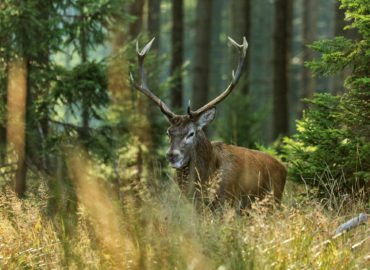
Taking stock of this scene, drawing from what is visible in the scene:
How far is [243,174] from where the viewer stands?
29.4ft

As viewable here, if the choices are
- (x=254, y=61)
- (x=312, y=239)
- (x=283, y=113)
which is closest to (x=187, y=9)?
(x=254, y=61)

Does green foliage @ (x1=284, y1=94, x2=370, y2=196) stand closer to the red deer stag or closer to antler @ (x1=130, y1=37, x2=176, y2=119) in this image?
the red deer stag

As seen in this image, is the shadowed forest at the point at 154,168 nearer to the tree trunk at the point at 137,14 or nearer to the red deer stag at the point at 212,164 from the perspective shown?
the red deer stag at the point at 212,164

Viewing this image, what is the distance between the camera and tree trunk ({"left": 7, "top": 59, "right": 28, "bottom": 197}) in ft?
37.1

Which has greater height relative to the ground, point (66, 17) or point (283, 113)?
point (66, 17)

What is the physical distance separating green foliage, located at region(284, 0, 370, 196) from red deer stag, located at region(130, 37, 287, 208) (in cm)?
61

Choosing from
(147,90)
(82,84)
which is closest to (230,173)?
(147,90)

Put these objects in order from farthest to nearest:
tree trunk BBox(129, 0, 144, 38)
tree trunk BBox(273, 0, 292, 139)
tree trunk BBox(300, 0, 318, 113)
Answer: tree trunk BBox(300, 0, 318, 113)
tree trunk BBox(273, 0, 292, 139)
tree trunk BBox(129, 0, 144, 38)

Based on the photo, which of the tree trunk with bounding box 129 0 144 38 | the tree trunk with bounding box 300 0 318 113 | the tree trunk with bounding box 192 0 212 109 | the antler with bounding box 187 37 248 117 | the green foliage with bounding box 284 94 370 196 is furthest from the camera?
the tree trunk with bounding box 300 0 318 113

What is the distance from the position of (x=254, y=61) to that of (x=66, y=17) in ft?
136

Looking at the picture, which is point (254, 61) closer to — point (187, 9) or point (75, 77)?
point (187, 9)

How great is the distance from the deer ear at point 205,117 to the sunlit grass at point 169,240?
6.62 feet

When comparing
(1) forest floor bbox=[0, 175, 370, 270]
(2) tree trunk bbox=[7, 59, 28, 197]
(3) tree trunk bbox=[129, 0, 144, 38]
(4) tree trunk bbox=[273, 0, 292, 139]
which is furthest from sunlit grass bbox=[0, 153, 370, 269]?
(4) tree trunk bbox=[273, 0, 292, 139]

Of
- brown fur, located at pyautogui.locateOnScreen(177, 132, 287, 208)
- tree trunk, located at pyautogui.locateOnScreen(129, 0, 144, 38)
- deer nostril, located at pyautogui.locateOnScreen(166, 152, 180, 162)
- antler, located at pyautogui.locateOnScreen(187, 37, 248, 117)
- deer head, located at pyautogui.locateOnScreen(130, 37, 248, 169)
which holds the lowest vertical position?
brown fur, located at pyautogui.locateOnScreen(177, 132, 287, 208)
